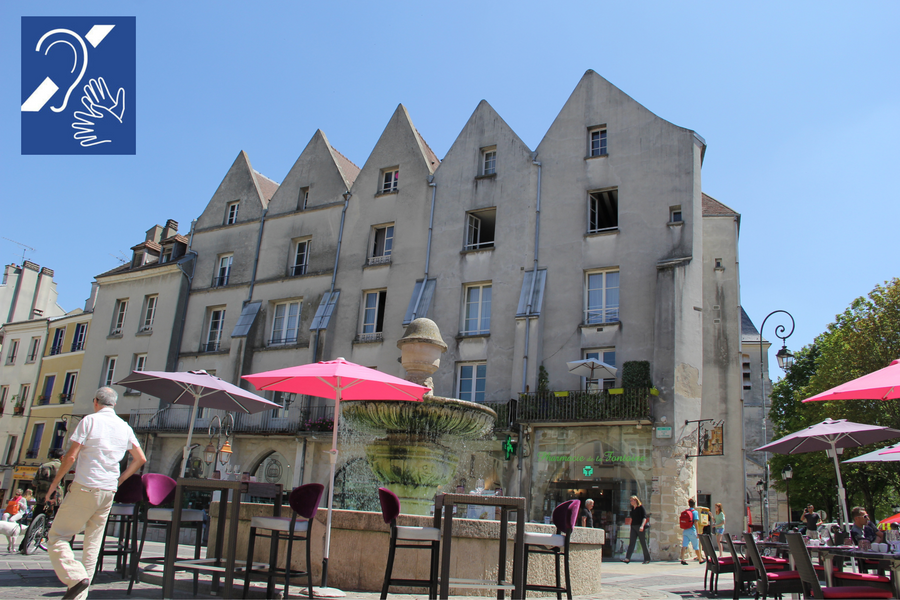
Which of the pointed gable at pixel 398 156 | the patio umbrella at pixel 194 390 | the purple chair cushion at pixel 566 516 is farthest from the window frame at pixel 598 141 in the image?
the purple chair cushion at pixel 566 516

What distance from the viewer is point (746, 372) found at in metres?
47.7

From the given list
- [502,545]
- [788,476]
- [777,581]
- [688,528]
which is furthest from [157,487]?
[788,476]

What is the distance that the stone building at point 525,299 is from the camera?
21.3 metres

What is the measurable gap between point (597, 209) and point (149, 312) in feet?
70.5

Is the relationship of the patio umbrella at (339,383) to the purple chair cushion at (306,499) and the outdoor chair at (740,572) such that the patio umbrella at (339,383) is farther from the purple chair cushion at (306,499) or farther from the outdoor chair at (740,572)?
the outdoor chair at (740,572)

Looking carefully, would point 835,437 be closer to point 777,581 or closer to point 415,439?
point 777,581

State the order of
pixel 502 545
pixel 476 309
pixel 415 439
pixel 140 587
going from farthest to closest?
pixel 476 309, pixel 415 439, pixel 140 587, pixel 502 545

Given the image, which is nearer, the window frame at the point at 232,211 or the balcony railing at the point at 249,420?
the balcony railing at the point at 249,420

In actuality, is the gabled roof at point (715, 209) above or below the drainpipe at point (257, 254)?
above

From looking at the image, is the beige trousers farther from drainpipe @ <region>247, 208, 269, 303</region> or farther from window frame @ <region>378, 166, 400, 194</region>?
drainpipe @ <region>247, 208, 269, 303</region>

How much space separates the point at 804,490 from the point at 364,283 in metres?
27.8

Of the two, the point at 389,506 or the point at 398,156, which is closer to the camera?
the point at 389,506

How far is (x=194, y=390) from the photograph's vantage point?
12.7 meters

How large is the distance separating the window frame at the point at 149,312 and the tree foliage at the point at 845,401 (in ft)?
97.9
